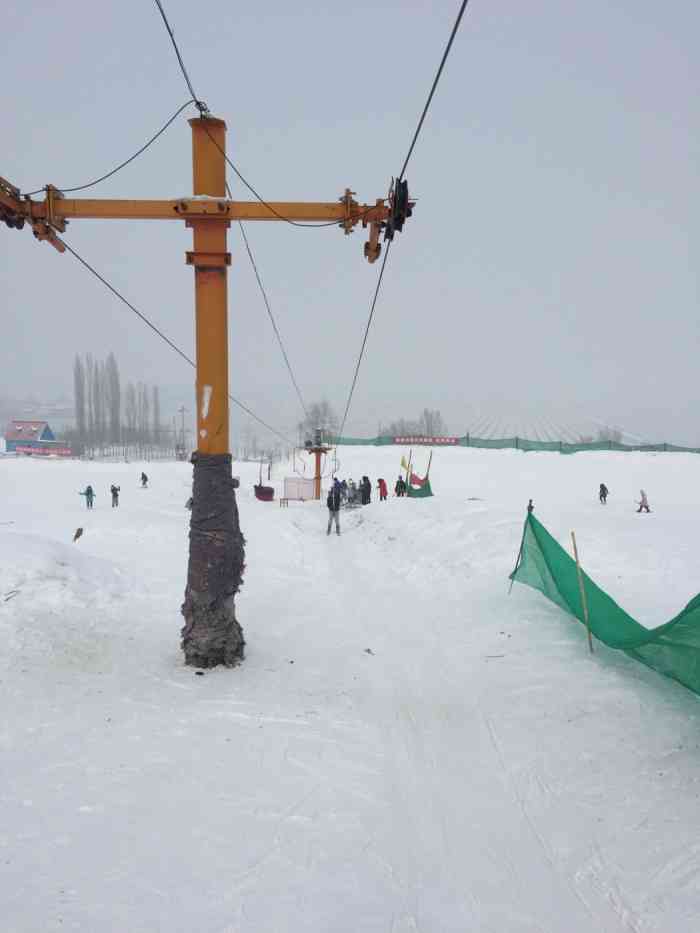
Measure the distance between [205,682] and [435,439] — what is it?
6743 cm

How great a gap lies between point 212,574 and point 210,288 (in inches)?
137

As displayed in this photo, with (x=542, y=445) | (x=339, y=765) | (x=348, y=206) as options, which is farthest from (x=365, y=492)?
(x=542, y=445)

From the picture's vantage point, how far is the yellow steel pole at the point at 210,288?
22.4 ft

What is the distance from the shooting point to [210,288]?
Answer: 6.84 meters

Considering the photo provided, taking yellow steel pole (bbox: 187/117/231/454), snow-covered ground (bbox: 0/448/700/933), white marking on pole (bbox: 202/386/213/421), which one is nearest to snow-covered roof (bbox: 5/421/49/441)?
snow-covered ground (bbox: 0/448/700/933)

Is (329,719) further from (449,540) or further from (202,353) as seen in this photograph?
(449,540)

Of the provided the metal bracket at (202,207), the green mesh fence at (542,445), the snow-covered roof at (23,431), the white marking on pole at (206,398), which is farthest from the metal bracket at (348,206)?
the snow-covered roof at (23,431)

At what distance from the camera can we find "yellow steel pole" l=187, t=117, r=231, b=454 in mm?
6828

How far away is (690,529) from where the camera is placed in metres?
15.4

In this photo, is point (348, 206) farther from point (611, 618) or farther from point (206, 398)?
point (611, 618)

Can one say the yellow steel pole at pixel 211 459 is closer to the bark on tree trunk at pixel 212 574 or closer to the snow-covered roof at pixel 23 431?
the bark on tree trunk at pixel 212 574

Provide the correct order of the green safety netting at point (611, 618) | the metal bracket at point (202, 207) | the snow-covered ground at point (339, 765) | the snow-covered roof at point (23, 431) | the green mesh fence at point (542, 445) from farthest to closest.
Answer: the snow-covered roof at point (23, 431), the green mesh fence at point (542, 445), the metal bracket at point (202, 207), the green safety netting at point (611, 618), the snow-covered ground at point (339, 765)

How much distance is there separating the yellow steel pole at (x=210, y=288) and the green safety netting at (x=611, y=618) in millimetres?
5040

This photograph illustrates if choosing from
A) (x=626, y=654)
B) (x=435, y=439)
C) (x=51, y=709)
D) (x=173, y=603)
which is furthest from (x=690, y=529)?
(x=435, y=439)
